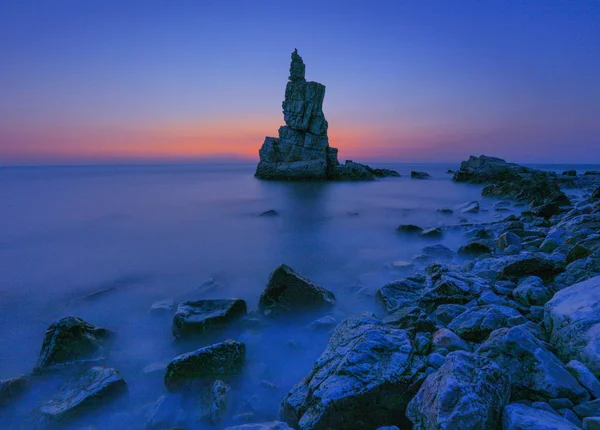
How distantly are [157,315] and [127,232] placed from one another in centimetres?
897

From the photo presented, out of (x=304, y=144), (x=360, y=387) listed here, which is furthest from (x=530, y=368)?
(x=304, y=144)

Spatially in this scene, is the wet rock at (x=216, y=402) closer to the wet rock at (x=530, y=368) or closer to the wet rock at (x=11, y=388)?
the wet rock at (x=11, y=388)

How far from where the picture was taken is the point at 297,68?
47.8 meters

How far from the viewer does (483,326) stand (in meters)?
3.64

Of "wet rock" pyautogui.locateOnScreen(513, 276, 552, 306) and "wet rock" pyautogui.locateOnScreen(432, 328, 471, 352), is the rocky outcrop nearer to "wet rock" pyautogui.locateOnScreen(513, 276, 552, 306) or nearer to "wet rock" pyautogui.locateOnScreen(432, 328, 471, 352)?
"wet rock" pyautogui.locateOnScreen(513, 276, 552, 306)

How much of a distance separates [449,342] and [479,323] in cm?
62

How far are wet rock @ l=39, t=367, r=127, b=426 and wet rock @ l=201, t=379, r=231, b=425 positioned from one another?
→ 1107 millimetres

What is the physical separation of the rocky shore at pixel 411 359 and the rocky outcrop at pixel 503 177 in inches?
741

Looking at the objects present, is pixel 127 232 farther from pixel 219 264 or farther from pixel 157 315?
pixel 157 315

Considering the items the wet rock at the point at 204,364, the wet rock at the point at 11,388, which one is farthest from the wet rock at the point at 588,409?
the wet rock at the point at 11,388

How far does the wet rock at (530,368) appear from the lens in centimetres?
249

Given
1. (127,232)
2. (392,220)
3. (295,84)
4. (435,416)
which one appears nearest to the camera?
(435,416)

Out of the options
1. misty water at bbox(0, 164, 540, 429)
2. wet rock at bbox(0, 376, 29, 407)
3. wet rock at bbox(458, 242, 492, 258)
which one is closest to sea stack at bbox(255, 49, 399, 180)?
misty water at bbox(0, 164, 540, 429)

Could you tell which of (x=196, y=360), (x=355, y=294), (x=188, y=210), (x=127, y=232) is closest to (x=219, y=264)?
(x=355, y=294)
